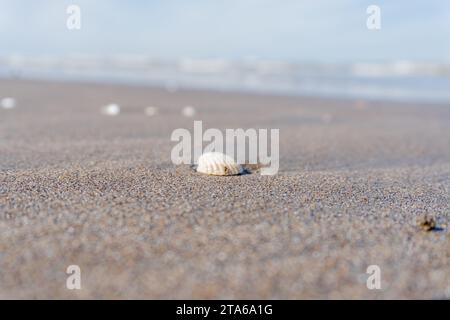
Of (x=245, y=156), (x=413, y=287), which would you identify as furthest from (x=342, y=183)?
(x=413, y=287)

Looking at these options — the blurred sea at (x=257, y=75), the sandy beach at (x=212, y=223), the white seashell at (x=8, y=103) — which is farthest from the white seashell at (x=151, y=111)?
the blurred sea at (x=257, y=75)

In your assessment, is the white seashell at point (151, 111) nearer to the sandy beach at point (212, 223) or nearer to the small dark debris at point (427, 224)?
the sandy beach at point (212, 223)

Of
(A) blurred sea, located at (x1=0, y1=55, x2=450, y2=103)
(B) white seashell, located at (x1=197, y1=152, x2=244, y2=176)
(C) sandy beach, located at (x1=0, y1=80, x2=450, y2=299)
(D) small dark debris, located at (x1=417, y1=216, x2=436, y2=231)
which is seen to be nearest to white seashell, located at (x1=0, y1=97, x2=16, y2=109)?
(C) sandy beach, located at (x1=0, y1=80, x2=450, y2=299)

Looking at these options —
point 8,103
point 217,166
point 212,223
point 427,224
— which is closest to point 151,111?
point 8,103

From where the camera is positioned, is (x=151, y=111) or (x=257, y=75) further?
(x=257, y=75)

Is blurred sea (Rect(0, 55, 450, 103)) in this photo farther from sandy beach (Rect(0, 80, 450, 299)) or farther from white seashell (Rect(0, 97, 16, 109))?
sandy beach (Rect(0, 80, 450, 299))

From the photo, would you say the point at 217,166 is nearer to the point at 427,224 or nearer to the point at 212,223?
the point at 212,223

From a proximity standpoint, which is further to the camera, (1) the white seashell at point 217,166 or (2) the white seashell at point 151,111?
(2) the white seashell at point 151,111
